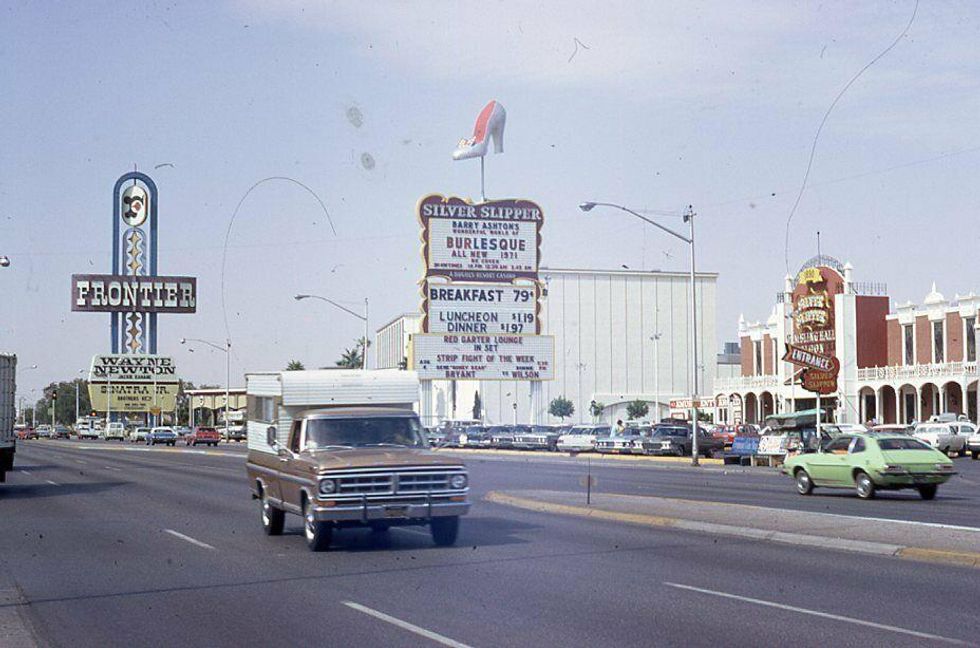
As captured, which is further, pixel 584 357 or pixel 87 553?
pixel 584 357

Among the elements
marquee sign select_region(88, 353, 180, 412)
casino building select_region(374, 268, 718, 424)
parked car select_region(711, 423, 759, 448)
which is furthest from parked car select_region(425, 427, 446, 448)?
casino building select_region(374, 268, 718, 424)

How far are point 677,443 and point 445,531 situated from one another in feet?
142

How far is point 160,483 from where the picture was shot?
117 feet

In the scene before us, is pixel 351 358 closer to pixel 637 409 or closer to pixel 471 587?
pixel 637 409

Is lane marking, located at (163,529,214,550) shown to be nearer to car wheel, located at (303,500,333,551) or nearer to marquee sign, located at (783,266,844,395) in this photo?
car wheel, located at (303,500,333,551)

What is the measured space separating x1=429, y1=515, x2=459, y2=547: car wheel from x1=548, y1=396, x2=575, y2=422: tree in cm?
10201

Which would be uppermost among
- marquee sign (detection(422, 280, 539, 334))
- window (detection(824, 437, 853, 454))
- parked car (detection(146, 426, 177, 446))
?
marquee sign (detection(422, 280, 539, 334))

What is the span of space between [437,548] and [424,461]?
1481 millimetres

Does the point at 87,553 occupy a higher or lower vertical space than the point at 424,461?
lower

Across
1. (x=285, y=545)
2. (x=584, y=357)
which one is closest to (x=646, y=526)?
(x=285, y=545)

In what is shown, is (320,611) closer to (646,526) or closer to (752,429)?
(646,526)

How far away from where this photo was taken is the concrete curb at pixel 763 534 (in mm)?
15383

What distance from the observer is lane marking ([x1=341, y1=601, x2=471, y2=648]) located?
9.82 metres

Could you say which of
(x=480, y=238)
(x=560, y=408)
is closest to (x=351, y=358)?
(x=560, y=408)
